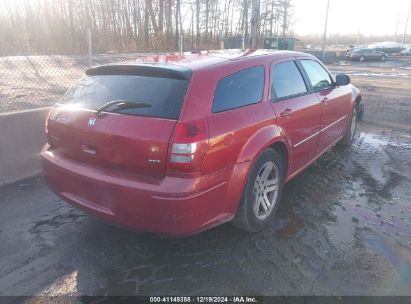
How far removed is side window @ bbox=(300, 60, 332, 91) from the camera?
4.64 meters

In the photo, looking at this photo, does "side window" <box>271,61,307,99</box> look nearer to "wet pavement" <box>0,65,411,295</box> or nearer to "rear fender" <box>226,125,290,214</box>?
"rear fender" <box>226,125,290,214</box>

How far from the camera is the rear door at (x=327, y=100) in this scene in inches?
185

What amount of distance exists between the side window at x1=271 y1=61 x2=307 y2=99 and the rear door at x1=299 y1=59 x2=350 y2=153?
0.29 metres

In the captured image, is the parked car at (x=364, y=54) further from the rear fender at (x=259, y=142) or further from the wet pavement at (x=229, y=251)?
the rear fender at (x=259, y=142)

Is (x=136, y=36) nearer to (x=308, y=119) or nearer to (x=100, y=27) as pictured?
(x=100, y=27)

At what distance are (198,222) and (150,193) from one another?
1.46ft

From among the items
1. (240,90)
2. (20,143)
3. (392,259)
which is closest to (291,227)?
(392,259)

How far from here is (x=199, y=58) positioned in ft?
11.7

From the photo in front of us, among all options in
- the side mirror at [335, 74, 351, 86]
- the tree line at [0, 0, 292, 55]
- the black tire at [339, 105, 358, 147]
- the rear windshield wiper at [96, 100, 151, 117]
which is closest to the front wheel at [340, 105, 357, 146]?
the black tire at [339, 105, 358, 147]

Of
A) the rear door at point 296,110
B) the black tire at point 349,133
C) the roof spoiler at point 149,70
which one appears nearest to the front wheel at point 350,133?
the black tire at point 349,133

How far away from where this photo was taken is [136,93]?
3.05m

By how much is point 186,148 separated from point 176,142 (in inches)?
3.4

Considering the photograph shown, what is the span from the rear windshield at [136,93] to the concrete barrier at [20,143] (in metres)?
1.68

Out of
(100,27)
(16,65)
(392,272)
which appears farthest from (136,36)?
(392,272)
